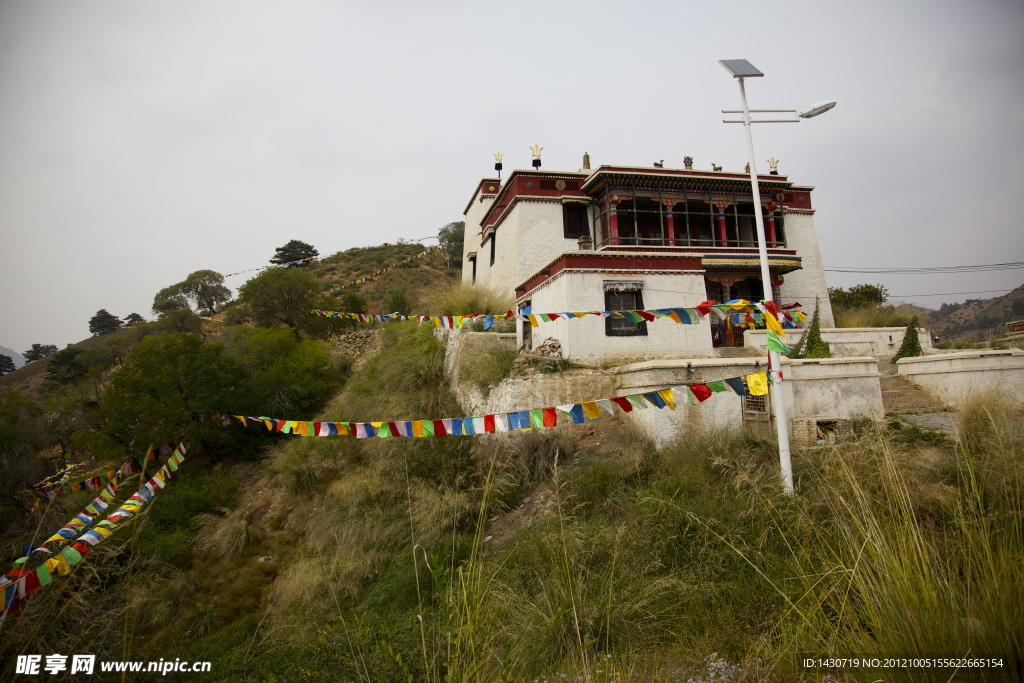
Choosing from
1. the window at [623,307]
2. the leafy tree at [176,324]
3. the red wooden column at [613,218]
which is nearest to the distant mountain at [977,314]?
the red wooden column at [613,218]

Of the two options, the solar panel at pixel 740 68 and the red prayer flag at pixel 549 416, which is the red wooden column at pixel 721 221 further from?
the red prayer flag at pixel 549 416

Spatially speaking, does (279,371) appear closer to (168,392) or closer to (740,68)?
(168,392)

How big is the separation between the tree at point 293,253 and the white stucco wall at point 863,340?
132ft

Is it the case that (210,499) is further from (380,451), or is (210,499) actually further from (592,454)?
(592,454)

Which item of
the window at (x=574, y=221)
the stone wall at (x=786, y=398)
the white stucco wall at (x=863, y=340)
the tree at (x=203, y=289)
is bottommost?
the stone wall at (x=786, y=398)

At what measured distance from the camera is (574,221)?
21984 millimetres

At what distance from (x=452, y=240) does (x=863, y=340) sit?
1413 inches

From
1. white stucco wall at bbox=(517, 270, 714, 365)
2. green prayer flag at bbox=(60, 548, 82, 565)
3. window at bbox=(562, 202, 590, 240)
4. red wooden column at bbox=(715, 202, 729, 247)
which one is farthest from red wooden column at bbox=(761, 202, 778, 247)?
green prayer flag at bbox=(60, 548, 82, 565)

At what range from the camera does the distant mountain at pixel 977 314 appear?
131 feet

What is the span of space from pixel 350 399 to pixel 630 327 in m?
9.83

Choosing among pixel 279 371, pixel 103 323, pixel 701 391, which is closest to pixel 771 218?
pixel 701 391

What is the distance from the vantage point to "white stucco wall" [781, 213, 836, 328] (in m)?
22.8

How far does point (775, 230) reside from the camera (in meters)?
23.2

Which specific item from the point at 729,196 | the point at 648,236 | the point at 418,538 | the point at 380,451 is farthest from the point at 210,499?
the point at 729,196
